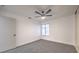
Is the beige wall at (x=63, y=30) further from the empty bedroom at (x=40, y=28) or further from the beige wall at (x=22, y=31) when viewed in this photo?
the beige wall at (x=22, y=31)

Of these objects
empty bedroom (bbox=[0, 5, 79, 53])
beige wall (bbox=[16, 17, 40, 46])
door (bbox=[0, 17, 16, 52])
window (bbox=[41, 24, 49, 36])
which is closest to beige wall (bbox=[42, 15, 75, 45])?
empty bedroom (bbox=[0, 5, 79, 53])

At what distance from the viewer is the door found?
9.70 feet

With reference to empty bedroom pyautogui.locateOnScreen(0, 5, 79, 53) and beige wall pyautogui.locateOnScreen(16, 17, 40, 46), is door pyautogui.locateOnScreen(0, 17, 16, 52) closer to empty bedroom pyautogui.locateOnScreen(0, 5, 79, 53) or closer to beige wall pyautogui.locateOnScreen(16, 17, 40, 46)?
empty bedroom pyautogui.locateOnScreen(0, 5, 79, 53)

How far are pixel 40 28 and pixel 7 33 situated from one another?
13.1ft

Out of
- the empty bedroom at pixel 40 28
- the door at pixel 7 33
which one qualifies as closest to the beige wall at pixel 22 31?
the empty bedroom at pixel 40 28

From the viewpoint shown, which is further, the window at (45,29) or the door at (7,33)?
the window at (45,29)

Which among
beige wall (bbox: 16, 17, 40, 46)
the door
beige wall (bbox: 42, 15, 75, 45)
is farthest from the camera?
beige wall (bbox: 42, 15, 75, 45)

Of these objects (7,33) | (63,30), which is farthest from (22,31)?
(63,30)

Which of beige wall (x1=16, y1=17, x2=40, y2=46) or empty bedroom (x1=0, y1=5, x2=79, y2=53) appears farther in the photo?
beige wall (x1=16, y1=17, x2=40, y2=46)

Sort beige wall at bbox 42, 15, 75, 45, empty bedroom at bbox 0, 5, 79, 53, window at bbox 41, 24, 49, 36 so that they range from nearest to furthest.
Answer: empty bedroom at bbox 0, 5, 79, 53
beige wall at bbox 42, 15, 75, 45
window at bbox 41, 24, 49, 36

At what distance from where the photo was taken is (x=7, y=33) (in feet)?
10.4

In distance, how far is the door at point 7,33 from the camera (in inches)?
116
